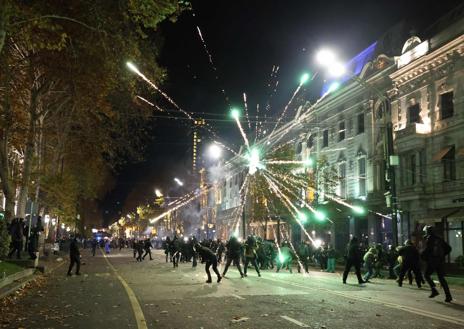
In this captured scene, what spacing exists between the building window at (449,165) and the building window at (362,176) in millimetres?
8364

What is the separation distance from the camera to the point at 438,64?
30.5 metres

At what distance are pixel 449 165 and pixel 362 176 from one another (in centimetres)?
896

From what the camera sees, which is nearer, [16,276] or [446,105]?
[16,276]

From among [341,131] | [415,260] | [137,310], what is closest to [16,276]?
[137,310]

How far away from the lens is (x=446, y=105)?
1198 inches

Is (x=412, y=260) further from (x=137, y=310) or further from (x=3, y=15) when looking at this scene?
(x=3, y=15)

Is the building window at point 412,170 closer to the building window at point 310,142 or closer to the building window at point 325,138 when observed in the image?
the building window at point 325,138

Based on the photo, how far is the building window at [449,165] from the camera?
1162 inches

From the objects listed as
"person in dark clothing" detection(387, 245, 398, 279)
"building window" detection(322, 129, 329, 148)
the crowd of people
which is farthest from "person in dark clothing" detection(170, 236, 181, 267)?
"building window" detection(322, 129, 329, 148)

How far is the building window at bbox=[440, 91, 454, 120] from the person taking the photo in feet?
98.6

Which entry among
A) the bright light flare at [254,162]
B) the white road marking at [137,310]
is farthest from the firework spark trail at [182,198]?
the white road marking at [137,310]

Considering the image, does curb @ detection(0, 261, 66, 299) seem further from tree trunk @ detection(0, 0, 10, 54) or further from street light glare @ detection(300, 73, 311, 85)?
street light glare @ detection(300, 73, 311, 85)

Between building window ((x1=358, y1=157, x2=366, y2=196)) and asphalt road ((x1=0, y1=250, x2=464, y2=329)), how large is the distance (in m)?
24.1

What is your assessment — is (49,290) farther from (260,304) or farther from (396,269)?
(396,269)
